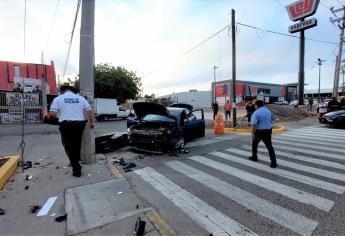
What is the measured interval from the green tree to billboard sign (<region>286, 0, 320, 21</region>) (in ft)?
74.1

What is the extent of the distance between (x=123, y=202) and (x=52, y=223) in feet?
3.75

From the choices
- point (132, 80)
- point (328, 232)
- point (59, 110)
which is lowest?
point (328, 232)

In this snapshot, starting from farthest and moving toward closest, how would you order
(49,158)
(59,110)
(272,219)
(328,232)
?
(49,158) → (59,110) → (272,219) → (328,232)

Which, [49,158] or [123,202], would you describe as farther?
[49,158]

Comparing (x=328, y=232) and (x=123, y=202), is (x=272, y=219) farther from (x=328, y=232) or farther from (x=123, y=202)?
(x=123, y=202)

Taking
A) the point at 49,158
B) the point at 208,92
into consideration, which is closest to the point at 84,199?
the point at 49,158

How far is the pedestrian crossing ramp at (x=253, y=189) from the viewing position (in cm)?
445

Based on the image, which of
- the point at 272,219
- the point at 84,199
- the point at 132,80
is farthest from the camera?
the point at 132,80

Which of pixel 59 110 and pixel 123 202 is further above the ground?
pixel 59 110

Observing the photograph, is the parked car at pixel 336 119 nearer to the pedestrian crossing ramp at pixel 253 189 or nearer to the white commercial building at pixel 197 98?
the pedestrian crossing ramp at pixel 253 189

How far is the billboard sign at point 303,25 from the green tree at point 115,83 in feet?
72.3

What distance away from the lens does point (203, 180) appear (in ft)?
22.0

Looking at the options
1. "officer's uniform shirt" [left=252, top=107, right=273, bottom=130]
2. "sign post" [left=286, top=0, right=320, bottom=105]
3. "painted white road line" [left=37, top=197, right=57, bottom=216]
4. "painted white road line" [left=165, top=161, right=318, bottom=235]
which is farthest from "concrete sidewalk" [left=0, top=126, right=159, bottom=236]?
"sign post" [left=286, top=0, right=320, bottom=105]

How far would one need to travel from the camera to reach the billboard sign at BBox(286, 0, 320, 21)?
37.5 metres
